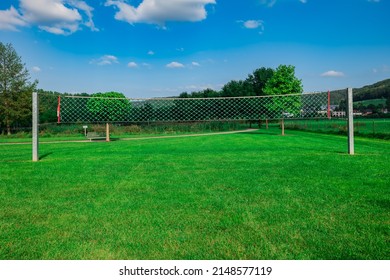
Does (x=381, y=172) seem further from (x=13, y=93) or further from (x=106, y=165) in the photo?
(x=13, y=93)

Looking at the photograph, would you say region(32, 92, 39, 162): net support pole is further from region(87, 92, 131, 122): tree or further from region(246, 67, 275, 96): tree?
region(246, 67, 275, 96): tree

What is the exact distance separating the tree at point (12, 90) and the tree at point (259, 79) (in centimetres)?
3668

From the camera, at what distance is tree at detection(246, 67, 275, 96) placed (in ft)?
197

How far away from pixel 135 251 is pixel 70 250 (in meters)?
0.63

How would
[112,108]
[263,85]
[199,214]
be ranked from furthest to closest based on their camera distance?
[263,85], [112,108], [199,214]

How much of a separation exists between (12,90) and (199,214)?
153ft

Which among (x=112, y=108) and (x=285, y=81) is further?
(x=285, y=81)

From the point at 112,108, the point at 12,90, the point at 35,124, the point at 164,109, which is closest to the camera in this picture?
the point at 35,124

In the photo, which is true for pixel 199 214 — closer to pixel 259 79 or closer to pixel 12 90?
pixel 12 90

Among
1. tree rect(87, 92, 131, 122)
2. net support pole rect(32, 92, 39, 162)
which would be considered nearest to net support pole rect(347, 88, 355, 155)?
net support pole rect(32, 92, 39, 162)

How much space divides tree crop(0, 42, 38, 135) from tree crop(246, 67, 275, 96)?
36676 mm

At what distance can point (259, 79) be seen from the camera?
61.7 meters

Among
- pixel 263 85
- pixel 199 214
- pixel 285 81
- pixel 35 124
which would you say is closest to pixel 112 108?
pixel 35 124

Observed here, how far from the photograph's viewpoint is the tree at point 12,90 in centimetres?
4231
